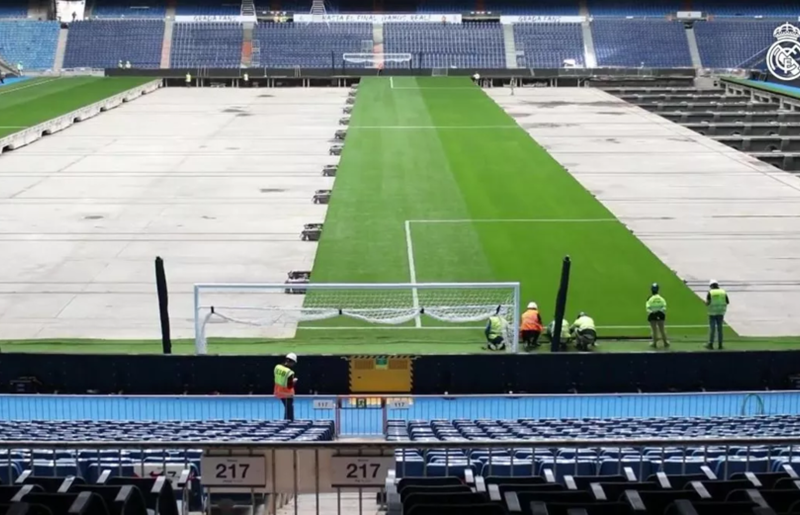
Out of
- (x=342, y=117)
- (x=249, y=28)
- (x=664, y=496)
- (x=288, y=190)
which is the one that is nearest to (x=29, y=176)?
(x=288, y=190)

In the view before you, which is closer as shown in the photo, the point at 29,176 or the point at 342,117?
Answer: the point at 29,176

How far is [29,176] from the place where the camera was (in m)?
39.1

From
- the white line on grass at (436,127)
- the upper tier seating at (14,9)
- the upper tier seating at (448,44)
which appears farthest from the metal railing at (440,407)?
the upper tier seating at (14,9)

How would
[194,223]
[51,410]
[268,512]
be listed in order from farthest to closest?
[194,223]
[51,410]
[268,512]

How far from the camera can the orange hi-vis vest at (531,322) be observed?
68.1ft

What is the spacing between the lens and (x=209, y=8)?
98812 millimetres

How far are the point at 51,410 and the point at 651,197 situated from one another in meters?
23.0

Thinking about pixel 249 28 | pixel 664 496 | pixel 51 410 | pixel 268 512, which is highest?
pixel 249 28

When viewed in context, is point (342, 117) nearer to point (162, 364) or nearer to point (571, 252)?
point (571, 252)

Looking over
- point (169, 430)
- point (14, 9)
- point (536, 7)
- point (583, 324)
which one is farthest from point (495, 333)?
point (14, 9)

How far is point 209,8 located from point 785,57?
51.1 m

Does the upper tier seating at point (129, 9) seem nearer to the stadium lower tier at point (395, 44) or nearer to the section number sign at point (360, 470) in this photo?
the stadium lower tier at point (395, 44)

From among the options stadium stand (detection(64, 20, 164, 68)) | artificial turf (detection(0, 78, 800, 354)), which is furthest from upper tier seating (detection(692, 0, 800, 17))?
artificial turf (detection(0, 78, 800, 354))

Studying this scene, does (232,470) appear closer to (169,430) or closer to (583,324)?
(169,430)
